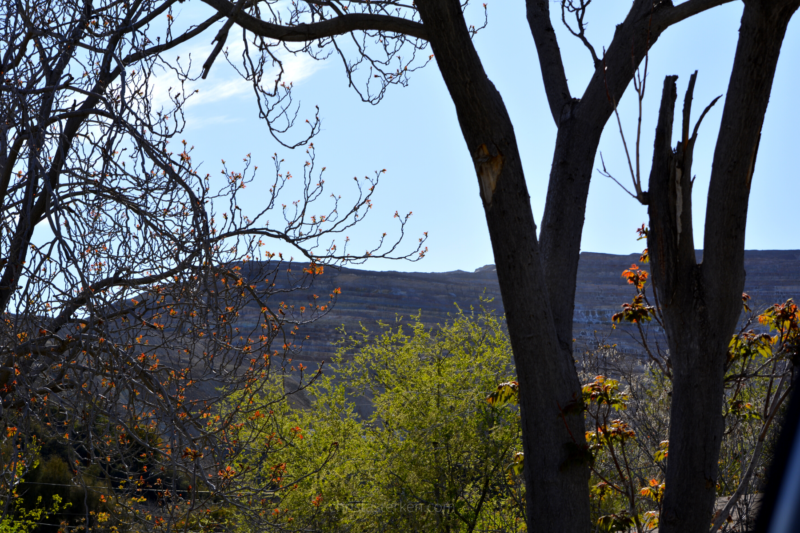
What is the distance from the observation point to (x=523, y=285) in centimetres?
262

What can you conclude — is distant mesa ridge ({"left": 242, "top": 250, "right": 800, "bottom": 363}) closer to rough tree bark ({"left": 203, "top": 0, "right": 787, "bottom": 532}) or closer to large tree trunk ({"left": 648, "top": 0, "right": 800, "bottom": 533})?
rough tree bark ({"left": 203, "top": 0, "right": 787, "bottom": 532})

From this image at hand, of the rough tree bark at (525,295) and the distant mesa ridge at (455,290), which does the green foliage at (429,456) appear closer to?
the rough tree bark at (525,295)

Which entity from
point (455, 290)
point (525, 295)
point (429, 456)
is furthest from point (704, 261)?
point (455, 290)

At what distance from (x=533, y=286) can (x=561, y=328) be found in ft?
1.03

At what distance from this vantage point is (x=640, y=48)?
122 inches

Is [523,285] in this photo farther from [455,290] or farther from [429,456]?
[455,290]

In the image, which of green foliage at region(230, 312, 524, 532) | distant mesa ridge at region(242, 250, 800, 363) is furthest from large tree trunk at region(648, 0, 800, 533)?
distant mesa ridge at region(242, 250, 800, 363)

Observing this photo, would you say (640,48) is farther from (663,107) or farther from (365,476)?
(365,476)

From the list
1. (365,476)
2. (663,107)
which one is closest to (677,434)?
(663,107)

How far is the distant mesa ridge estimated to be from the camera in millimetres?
34875

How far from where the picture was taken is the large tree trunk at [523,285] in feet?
8.43

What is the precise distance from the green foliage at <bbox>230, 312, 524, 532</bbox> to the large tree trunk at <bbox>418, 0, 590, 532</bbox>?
22.7 feet

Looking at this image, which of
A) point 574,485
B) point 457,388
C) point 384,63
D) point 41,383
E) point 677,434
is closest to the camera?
point 677,434

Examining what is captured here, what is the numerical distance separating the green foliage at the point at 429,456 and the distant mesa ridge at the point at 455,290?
1923 centimetres
